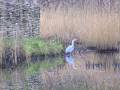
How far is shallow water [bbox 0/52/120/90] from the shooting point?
27.5ft

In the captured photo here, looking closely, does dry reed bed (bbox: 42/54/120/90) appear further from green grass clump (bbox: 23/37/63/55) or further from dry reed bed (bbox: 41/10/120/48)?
dry reed bed (bbox: 41/10/120/48)

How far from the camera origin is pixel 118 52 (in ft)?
41.1

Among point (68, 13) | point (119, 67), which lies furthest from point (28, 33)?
point (119, 67)

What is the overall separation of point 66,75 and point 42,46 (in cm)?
266

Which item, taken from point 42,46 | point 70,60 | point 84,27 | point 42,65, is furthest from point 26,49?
point 84,27

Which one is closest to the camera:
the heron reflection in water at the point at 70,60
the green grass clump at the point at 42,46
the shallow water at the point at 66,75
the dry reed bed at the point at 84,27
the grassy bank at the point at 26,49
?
the shallow water at the point at 66,75

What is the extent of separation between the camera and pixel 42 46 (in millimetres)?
12000

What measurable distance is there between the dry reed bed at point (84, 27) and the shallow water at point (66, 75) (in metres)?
0.97

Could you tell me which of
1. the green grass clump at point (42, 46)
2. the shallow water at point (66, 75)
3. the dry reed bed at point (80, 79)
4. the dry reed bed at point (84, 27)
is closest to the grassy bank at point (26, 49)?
the green grass clump at point (42, 46)

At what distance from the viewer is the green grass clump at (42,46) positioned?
11720mm

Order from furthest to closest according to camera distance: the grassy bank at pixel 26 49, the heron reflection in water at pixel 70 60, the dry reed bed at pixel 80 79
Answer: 1. the heron reflection in water at pixel 70 60
2. the grassy bank at pixel 26 49
3. the dry reed bed at pixel 80 79

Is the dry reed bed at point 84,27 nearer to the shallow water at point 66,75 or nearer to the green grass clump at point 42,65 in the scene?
the shallow water at point 66,75

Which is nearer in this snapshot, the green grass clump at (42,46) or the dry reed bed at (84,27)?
the green grass clump at (42,46)

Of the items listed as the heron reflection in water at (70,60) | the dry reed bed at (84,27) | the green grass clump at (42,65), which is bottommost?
the heron reflection in water at (70,60)
